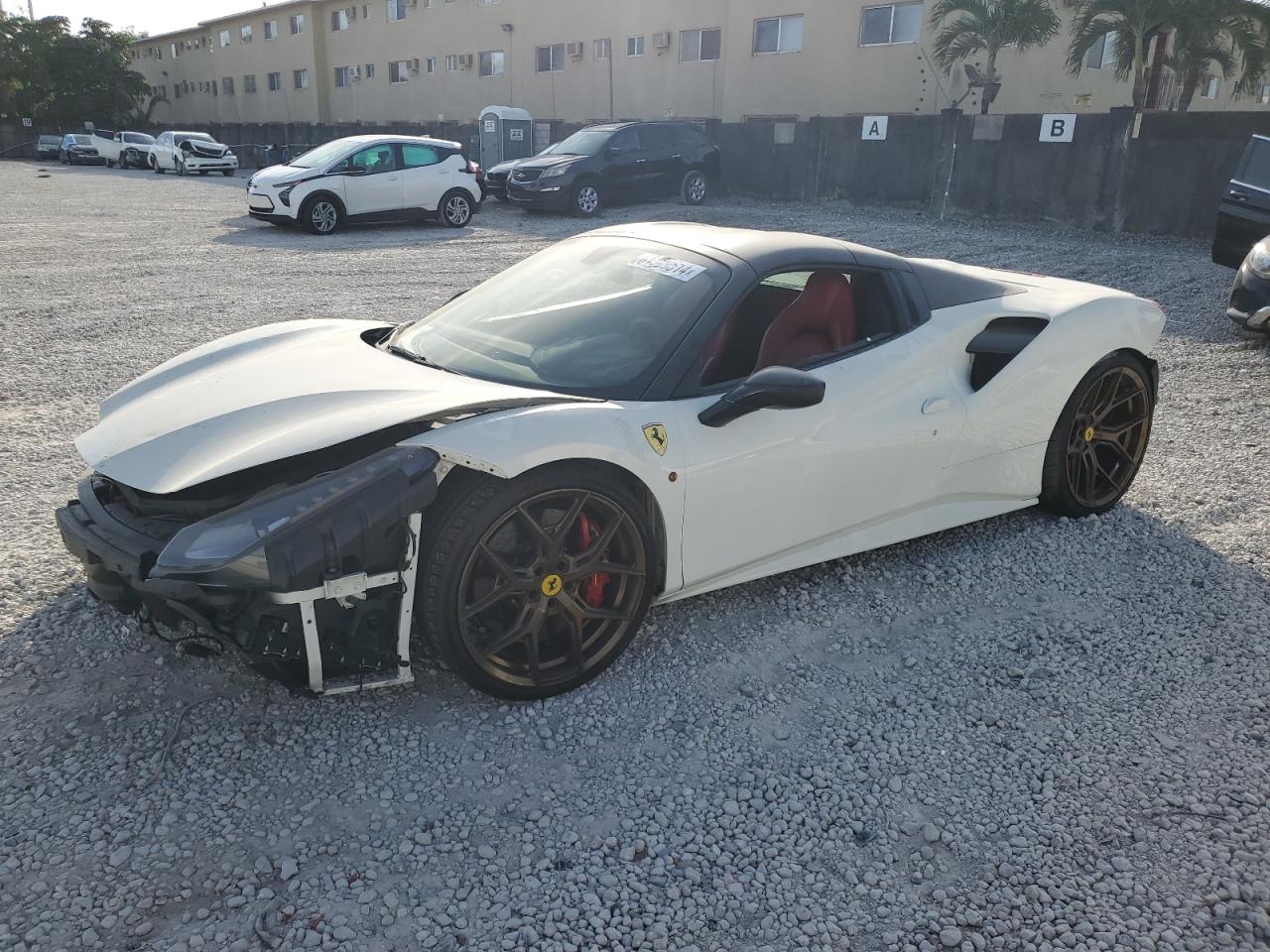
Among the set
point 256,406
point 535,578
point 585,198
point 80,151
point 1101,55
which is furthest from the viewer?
point 80,151

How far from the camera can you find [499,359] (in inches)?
130

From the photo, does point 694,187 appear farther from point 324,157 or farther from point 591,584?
point 591,584

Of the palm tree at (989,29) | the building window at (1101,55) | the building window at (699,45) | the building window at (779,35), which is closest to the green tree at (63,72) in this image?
the building window at (699,45)

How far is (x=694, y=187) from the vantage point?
63.2ft

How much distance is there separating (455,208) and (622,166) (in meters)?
3.46

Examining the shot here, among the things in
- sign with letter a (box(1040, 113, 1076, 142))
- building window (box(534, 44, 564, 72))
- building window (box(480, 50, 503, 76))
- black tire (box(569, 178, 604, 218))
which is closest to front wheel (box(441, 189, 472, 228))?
black tire (box(569, 178, 604, 218))

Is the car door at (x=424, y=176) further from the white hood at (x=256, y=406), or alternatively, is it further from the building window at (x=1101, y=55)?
the building window at (x=1101, y=55)

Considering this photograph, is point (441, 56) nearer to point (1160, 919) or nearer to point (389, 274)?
point (389, 274)

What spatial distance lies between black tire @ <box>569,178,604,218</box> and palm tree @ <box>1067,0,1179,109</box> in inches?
422

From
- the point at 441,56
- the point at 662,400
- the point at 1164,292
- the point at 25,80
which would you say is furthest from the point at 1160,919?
the point at 25,80

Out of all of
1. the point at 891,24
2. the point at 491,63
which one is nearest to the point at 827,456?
the point at 891,24

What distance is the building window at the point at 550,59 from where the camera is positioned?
104ft

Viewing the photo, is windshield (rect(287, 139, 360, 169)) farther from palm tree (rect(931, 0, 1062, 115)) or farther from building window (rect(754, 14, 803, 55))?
building window (rect(754, 14, 803, 55))

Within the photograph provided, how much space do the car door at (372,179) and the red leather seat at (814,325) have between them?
12892 mm
